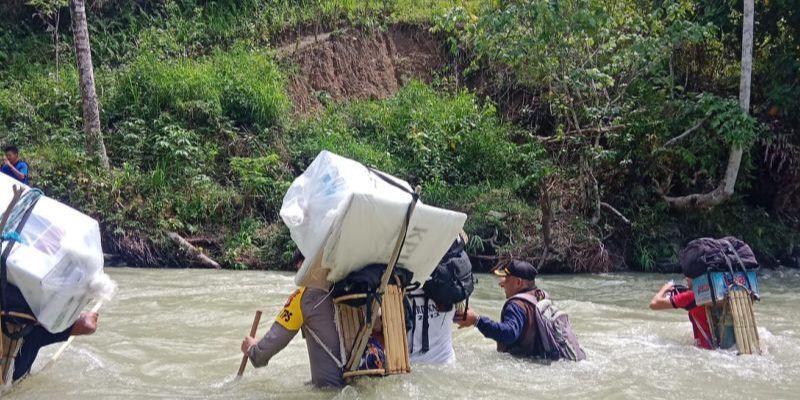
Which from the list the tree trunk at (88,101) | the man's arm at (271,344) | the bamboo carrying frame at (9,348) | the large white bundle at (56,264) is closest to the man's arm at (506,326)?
the man's arm at (271,344)

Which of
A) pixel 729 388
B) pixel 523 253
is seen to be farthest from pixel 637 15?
pixel 729 388

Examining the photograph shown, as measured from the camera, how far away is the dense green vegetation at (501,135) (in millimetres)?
12492

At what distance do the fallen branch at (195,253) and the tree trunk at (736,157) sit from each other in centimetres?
720

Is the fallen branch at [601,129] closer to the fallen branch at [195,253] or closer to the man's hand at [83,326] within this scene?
the fallen branch at [195,253]

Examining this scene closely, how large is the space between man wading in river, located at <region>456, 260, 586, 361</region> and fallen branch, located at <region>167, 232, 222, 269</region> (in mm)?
7227

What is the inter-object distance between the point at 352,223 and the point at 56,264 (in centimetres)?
160

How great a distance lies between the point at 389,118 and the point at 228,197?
361cm

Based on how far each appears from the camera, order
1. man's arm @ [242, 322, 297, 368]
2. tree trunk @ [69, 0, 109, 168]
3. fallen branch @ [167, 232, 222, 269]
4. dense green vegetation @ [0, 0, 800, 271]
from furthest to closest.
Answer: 1. tree trunk @ [69, 0, 109, 168]
2. dense green vegetation @ [0, 0, 800, 271]
3. fallen branch @ [167, 232, 222, 269]
4. man's arm @ [242, 322, 297, 368]

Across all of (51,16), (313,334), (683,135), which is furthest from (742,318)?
(51,16)

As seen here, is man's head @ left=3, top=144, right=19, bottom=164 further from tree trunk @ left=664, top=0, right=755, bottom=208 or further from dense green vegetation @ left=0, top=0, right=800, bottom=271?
tree trunk @ left=664, top=0, right=755, bottom=208

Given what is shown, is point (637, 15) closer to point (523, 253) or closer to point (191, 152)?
point (523, 253)

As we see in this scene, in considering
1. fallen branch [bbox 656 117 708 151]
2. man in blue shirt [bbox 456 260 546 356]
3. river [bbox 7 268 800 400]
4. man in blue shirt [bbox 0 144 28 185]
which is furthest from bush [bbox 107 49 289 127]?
man in blue shirt [bbox 456 260 546 356]

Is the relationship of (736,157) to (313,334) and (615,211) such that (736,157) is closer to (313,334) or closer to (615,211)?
(615,211)

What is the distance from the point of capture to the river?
5043mm
